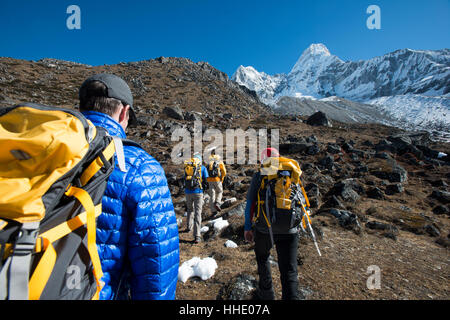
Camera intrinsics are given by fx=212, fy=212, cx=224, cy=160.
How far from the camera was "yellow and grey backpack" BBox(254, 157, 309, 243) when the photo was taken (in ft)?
9.35

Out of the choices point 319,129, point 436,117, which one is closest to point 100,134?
point 319,129

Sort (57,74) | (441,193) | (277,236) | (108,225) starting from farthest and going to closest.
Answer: (57,74) < (441,193) < (277,236) < (108,225)

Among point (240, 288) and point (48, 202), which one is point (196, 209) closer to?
point (240, 288)

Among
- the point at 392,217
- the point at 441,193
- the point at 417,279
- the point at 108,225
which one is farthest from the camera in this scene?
the point at 441,193

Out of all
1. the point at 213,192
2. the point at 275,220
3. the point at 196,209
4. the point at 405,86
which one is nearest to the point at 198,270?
the point at 196,209

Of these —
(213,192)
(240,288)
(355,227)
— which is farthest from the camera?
(213,192)

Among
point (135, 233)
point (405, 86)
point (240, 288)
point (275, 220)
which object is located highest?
point (405, 86)

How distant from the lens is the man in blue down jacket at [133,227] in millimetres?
1214

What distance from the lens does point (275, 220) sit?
2.86 metres

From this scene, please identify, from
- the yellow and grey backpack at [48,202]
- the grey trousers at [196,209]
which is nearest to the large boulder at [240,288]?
the grey trousers at [196,209]

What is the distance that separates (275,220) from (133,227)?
2.07 meters
